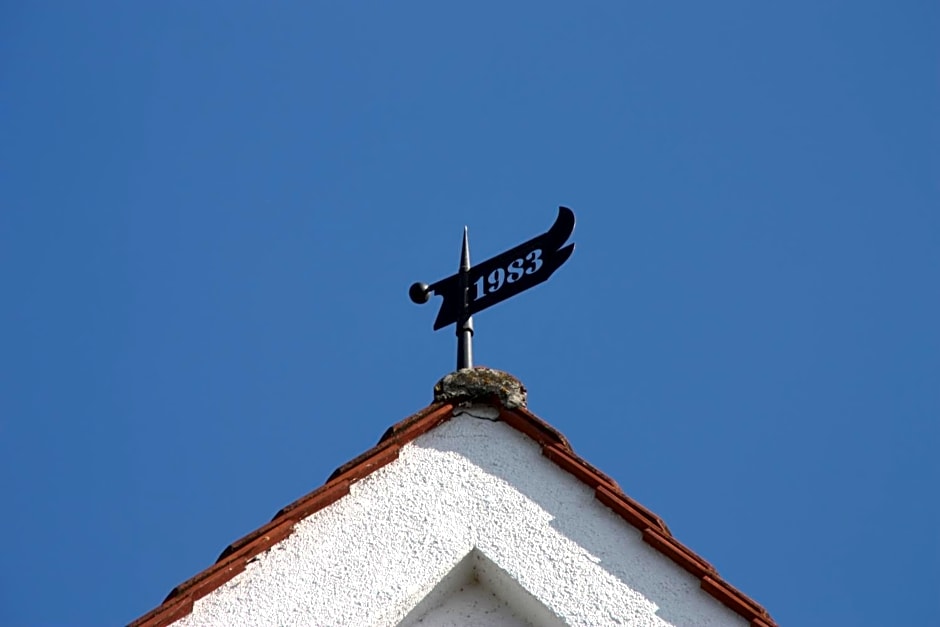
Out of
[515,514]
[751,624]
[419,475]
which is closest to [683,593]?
[751,624]

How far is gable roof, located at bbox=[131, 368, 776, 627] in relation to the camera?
5.00 m

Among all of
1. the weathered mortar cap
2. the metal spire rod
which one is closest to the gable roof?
the weathered mortar cap

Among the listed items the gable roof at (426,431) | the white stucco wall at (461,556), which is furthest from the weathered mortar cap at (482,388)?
the white stucco wall at (461,556)

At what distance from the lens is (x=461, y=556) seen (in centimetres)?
518

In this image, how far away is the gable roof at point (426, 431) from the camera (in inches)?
197

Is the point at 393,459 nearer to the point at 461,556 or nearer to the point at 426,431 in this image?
the point at 426,431

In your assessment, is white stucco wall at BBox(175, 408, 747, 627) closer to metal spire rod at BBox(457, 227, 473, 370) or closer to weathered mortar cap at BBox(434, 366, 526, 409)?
weathered mortar cap at BBox(434, 366, 526, 409)

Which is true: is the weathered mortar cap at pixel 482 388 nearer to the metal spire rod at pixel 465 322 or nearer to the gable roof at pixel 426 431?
the gable roof at pixel 426 431

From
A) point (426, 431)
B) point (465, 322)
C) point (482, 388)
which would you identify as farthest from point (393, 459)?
point (465, 322)

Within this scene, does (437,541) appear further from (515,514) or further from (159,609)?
(159,609)

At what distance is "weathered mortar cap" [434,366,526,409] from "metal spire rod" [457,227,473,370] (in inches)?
16.6

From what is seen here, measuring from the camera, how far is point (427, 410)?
18.5ft

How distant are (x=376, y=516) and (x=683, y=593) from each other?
1059 millimetres

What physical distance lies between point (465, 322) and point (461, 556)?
5.03 ft
